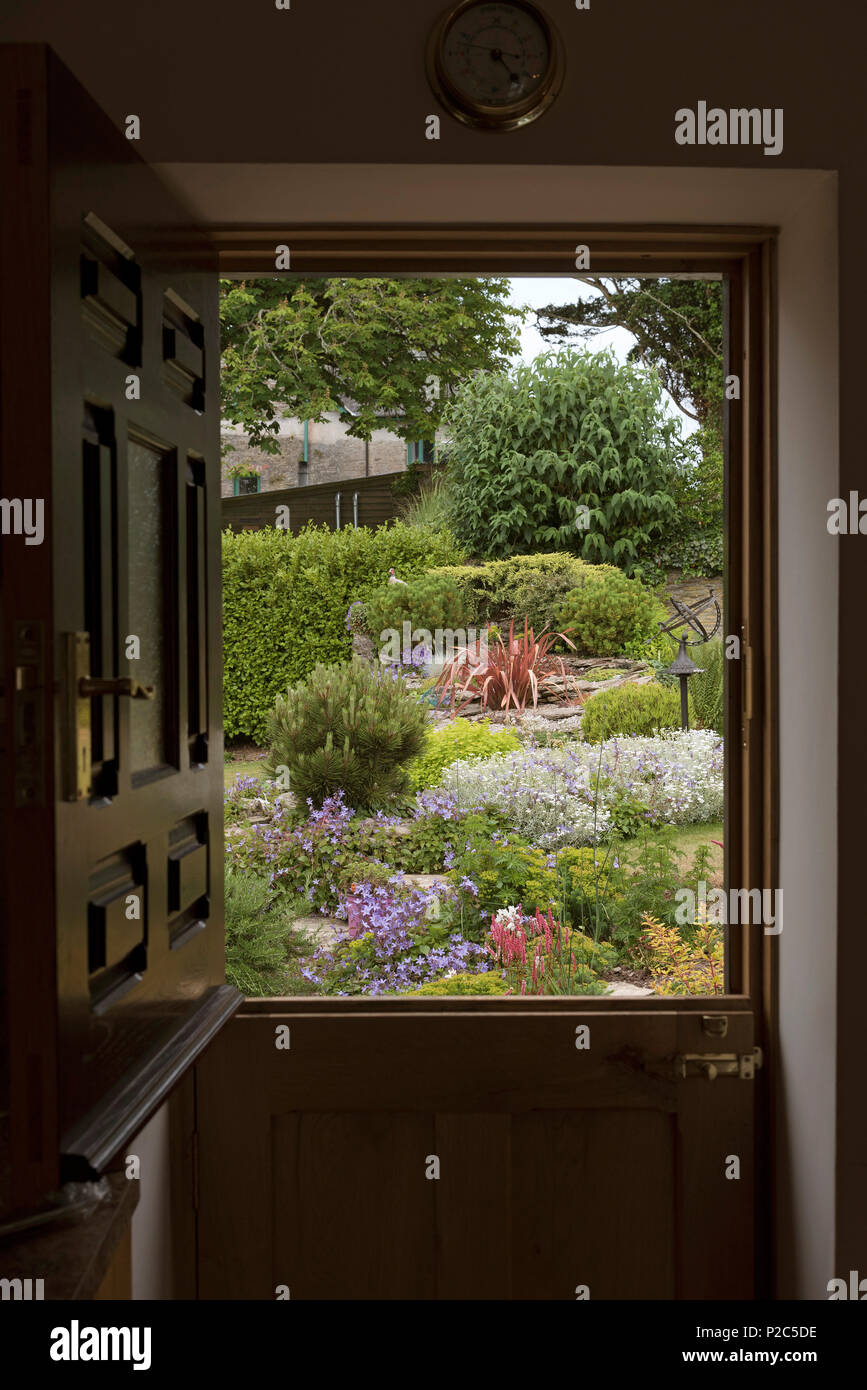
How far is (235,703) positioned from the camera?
2203 mm

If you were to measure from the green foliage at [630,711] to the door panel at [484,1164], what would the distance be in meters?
0.55

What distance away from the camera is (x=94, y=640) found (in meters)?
1.34

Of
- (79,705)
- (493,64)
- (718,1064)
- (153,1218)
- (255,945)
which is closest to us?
(79,705)

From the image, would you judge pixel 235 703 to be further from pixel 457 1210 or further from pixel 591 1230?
pixel 591 1230

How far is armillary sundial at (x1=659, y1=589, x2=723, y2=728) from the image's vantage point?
7.16 ft

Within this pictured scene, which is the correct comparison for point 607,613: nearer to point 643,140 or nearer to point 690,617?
point 690,617

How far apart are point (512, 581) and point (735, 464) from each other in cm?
50

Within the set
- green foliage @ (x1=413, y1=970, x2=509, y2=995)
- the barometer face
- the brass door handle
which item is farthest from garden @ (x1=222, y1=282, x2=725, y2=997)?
the brass door handle

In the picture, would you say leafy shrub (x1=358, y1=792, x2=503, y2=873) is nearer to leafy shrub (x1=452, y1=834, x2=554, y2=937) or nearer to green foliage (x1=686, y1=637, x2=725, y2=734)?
leafy shrub (x1=452, y1=834, x2=554, y2=937)

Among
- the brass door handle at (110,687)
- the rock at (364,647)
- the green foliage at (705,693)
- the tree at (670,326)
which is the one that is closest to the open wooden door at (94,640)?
the brass door handle at (110,687)

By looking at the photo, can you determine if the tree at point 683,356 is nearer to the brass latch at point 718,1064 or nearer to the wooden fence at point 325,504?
the wooden fence at point 325,504

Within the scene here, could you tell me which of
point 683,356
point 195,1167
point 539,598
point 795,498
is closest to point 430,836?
point 539,598

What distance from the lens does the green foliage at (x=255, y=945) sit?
2.15 metres
